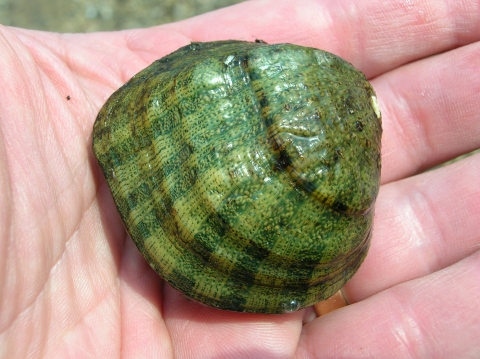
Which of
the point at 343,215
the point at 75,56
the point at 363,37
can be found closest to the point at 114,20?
the point at 75,56

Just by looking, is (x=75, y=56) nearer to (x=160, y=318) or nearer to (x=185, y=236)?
(x=185, y=236)

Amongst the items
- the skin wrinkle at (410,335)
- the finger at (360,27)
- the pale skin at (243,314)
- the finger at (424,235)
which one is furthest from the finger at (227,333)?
the finger at (360,27)

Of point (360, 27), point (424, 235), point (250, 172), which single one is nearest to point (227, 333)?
point (250, 172)

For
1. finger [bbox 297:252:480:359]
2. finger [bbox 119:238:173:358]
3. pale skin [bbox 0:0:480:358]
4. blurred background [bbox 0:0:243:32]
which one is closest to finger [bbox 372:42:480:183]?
pale skin [bbox 0:0:480:358]

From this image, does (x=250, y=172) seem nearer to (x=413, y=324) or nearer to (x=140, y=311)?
(x=140, y=311)

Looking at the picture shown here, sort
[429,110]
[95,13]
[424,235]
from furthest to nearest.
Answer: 1. [95,13]
2. [429,110]
3. [424,235]

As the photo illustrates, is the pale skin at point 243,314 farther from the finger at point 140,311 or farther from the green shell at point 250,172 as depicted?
the green shell at point 250,172
